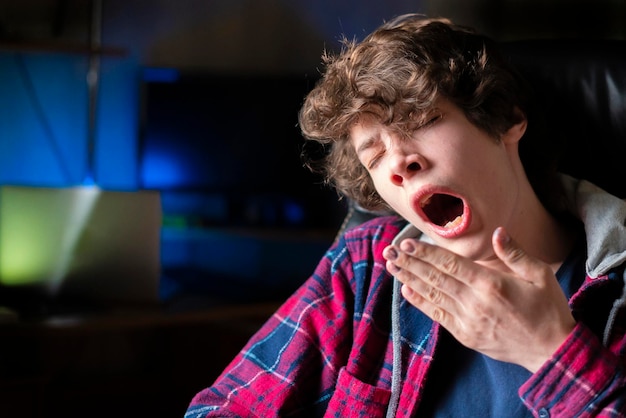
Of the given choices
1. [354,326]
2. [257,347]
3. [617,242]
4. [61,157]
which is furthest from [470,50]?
[61,157]

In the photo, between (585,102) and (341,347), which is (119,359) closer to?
(341,347)

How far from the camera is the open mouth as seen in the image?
112 centimetres

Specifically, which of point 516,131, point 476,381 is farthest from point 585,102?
point 476,381

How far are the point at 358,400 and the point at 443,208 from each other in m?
0.31

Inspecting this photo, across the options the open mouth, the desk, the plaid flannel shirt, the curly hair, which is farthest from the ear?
the desk

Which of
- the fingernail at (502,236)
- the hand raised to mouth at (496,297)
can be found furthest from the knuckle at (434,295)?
the fingernail at (502,236)

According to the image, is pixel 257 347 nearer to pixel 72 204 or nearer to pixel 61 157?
pixel 72 204

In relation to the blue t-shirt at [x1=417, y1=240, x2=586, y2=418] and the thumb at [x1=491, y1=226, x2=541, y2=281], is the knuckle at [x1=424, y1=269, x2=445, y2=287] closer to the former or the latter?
the thumb at [x1=491, y1=226, x2=541, y2=281]

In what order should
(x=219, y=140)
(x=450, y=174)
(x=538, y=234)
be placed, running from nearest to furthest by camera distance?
(x=450, y=174), (x=538, y=234), (x=219, y=140)

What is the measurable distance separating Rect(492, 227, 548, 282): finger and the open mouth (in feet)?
0.74

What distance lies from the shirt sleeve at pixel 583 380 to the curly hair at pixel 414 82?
33cm

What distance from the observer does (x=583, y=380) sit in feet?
3.01

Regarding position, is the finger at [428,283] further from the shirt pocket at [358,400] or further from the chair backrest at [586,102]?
the chair backrest at [586,102]

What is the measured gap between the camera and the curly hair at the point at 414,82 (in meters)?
1.07
